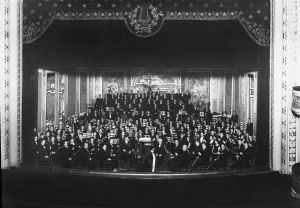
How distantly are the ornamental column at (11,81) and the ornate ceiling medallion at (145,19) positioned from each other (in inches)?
59.8

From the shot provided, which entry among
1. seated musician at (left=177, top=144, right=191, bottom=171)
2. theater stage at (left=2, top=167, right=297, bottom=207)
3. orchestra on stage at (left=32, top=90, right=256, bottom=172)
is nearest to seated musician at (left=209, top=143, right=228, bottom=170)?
orchestra on stage at (left=32, top=90, right=256, bottom=172)

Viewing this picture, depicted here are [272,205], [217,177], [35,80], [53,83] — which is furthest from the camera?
[53,83]

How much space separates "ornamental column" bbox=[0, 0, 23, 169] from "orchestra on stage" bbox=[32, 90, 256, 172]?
317 mm

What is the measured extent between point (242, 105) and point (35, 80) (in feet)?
10.1

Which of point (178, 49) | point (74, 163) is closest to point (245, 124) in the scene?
point (178, 49)

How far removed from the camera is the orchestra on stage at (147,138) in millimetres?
5508

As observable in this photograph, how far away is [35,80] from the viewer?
18.5ft

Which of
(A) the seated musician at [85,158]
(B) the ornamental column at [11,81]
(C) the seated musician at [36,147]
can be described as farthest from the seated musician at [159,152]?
(B) the ornamental column at [11,81]

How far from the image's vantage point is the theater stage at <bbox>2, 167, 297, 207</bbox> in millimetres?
4383

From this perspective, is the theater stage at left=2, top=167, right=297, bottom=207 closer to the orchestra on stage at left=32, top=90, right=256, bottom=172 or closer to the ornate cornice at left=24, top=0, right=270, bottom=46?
the orchestra on stage at left=32, top=90, right=256, bottom=172

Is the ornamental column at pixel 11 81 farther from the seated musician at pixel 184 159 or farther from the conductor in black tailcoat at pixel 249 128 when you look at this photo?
the conductor in black tailcoat at pixel 249 128

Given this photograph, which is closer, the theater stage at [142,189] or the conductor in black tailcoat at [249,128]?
the theater stage at [142,189]

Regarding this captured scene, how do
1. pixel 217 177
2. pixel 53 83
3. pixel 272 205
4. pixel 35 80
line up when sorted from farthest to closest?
1. pixel 53 83
2. pixel 35 80
3. pixel 217 177
4. pixel 272 205

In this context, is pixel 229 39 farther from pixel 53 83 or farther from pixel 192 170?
pixel 53 83
